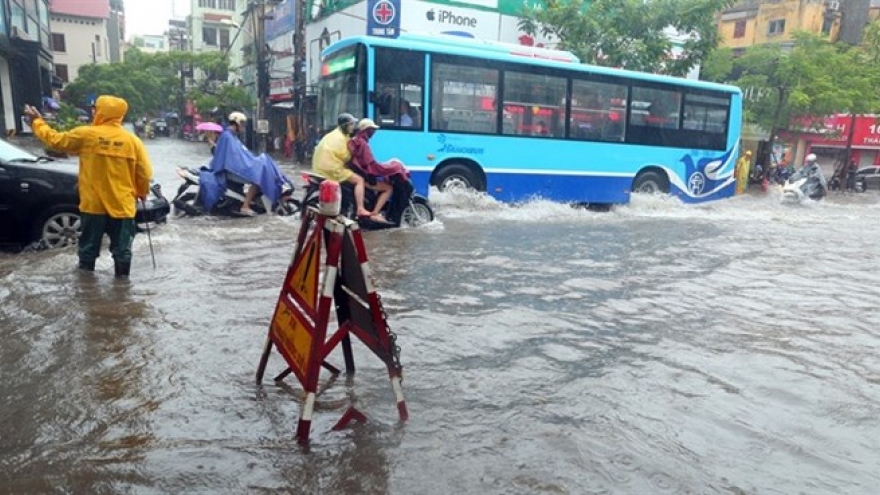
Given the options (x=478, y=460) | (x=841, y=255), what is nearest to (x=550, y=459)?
(x=478, y=460)

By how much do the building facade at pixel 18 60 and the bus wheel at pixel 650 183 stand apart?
20011 mm

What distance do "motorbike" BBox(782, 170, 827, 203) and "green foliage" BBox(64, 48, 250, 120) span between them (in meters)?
30.3

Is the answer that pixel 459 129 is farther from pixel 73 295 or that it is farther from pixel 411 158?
pixel 73 295

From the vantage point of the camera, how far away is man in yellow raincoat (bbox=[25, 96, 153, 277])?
5594 mm

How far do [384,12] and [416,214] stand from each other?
1316 cm

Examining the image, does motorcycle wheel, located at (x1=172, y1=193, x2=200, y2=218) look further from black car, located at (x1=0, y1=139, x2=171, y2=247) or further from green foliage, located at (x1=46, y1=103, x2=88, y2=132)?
green foliage, located at (x1=46, y1=103, x2=88, y2=132)

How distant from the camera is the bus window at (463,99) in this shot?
467 inches

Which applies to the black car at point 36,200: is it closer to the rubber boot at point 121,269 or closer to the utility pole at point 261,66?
the rubber boot at point 121,269

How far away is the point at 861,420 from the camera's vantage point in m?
3.87

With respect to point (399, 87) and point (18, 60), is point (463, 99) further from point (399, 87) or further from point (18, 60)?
point (18, 60)

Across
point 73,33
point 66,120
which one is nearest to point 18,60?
point 66,120

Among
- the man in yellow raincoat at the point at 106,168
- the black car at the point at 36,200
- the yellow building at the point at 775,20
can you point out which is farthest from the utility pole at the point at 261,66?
the man in yellow raincoat at the point at 106,168

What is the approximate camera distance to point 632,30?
2097 centimetres

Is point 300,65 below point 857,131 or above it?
above
